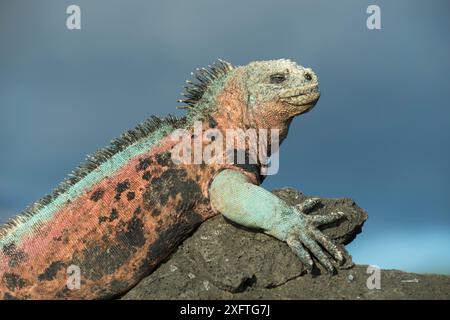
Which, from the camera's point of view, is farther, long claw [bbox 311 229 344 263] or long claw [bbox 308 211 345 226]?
long claw [bbox 308 211 345 226]

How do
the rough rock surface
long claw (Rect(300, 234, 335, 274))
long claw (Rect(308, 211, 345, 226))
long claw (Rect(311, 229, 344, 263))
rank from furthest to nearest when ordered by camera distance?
long claw (Rect(308, 211, 345, 226)) < long claw (Rect(311, 229, 344, 263)) < long claw (Rect(300, 234, 335, 274)) < the rough rock surface

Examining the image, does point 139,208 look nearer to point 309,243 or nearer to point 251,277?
point 251,277

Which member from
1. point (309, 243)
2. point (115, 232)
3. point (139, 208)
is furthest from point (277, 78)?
point (115, 232)

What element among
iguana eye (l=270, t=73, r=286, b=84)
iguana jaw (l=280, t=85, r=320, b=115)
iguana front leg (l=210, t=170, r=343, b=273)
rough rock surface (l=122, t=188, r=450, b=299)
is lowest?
rough rock surface (l=122, t=188, r=450, b=299)

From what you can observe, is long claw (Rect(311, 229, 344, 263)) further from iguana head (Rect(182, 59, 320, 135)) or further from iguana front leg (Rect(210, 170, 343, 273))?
iguana head (Rect(182, 59, 320, 135))

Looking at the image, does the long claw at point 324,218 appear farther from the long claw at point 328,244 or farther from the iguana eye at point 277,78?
the iguana eye at point 277,78

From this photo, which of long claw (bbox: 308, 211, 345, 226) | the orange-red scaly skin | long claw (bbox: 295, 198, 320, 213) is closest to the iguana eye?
the orange-red scaly skin

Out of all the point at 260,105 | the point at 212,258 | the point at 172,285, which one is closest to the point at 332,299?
the point at 212,258

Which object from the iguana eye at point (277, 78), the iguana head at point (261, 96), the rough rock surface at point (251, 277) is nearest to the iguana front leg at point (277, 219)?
the rough rock surface at point (251, 277)
